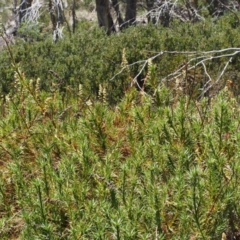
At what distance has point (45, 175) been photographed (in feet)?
6.73

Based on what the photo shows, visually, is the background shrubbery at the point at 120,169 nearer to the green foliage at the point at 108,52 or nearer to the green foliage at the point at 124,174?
the green foliage at the point at 124,174

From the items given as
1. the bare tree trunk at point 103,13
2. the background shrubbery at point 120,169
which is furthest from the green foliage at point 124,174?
the bare tree trunk at point 103,13

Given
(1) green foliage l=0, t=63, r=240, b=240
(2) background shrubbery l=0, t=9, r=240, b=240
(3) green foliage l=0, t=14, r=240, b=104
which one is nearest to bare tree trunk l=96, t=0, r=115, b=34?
(3) green foliage l=0, t=14, r=240, b=104

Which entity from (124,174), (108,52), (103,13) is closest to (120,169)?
(124,174)

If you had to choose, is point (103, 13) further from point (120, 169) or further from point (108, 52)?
point (120, 169)

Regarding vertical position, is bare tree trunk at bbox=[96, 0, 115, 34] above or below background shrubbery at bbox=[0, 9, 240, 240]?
above

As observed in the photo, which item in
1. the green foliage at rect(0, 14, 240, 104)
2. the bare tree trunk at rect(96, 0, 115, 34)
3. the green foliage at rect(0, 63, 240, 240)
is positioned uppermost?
the bare tree trunk at rect(96, 0, 115, 34)

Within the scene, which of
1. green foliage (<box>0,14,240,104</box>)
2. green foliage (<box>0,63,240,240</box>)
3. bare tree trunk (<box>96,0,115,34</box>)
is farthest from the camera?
bare tree trunk (<box>96,0,115,34</box>)

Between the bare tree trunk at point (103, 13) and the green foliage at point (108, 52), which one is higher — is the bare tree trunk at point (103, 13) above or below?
A: above

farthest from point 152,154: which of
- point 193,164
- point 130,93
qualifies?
point 130,93

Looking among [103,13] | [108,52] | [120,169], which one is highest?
[103,13]

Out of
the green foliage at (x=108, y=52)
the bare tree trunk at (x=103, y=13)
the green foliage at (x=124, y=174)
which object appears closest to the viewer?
the green foliage at (x=124, y=174)

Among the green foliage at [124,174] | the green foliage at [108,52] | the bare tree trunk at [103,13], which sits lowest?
the green foliage at [124,174]

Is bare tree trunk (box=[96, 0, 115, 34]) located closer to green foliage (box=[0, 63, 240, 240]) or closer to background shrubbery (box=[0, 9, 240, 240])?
background shrubbery (box=[0, 9, 240, 240])
